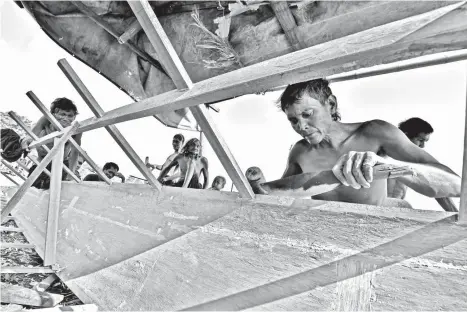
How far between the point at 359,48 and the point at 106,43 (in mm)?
→ 2511

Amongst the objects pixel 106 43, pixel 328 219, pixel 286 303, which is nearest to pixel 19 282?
pixel 106 43

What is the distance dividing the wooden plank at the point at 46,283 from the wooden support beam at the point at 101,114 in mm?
1703

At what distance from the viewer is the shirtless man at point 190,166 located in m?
5.05

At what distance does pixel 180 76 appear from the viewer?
3.74ft

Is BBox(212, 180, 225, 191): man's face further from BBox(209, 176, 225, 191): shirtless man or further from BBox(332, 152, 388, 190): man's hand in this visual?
BBox(332, 152, 388, 190): man's hand

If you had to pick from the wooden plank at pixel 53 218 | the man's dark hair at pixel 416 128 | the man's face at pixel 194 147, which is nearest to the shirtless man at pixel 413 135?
the man's dark hair at pixel 416 128

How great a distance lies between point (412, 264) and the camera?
0.94m

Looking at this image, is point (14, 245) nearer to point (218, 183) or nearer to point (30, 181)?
point (30, 181)

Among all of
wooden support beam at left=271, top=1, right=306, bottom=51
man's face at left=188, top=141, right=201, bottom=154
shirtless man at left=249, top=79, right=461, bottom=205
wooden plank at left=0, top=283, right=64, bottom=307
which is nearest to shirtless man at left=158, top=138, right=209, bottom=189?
man's face at left=188, top=141, right=201, bottom=154

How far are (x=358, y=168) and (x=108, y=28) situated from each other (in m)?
2.22

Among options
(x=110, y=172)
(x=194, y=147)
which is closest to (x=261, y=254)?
(x=194, y=147)

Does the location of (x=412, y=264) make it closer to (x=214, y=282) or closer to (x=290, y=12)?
(x=214, y=282)

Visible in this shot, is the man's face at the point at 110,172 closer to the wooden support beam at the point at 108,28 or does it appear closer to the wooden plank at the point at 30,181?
the wooden plank at the point at 30,181

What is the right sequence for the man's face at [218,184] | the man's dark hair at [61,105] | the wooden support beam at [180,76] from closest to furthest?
the wooden support beam at [180,76] → the man's dark hair at [61,105] → the man's face at [218,184]
